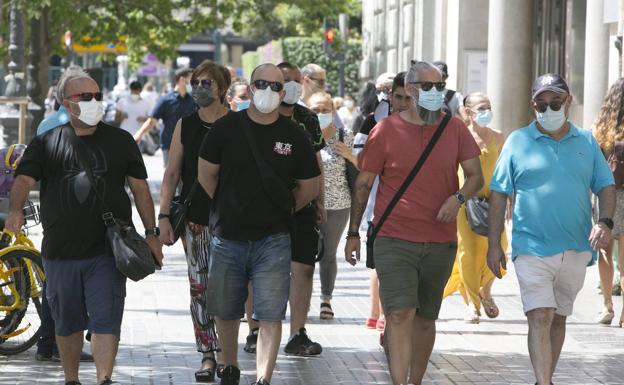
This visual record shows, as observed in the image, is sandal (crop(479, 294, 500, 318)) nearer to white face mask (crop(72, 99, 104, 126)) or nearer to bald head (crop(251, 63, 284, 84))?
bald head (crop(251, 63, 284, 84))

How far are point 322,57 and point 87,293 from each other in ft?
139

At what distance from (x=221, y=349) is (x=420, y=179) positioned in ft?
4.83

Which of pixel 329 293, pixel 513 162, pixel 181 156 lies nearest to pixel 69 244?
pixel 181 156

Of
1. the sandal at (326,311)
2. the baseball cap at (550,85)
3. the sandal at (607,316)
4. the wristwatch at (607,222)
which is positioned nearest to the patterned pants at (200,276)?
the baseball cap at (550,85)

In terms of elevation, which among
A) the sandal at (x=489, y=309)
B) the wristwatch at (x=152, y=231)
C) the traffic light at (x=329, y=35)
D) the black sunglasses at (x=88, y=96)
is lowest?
the sandal at (x=489, y=309)

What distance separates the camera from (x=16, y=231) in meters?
7.75

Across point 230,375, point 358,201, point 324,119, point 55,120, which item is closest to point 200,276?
point 230,375

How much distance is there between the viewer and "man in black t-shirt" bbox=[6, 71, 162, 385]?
25.2 ft

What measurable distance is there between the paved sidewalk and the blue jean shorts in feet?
2.64

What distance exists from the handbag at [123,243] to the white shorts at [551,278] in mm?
1951

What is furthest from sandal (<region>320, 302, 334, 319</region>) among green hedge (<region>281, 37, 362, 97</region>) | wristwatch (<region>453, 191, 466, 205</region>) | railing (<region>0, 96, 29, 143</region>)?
green hedge (<region>281, 37, 362, 97</region>)

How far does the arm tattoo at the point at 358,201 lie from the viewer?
26.9 feet

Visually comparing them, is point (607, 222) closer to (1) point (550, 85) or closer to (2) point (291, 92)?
(1) point (550, 85)

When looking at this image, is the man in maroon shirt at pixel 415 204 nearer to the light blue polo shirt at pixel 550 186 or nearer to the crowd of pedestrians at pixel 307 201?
the crowd of pedestrians at pixel 307 201
